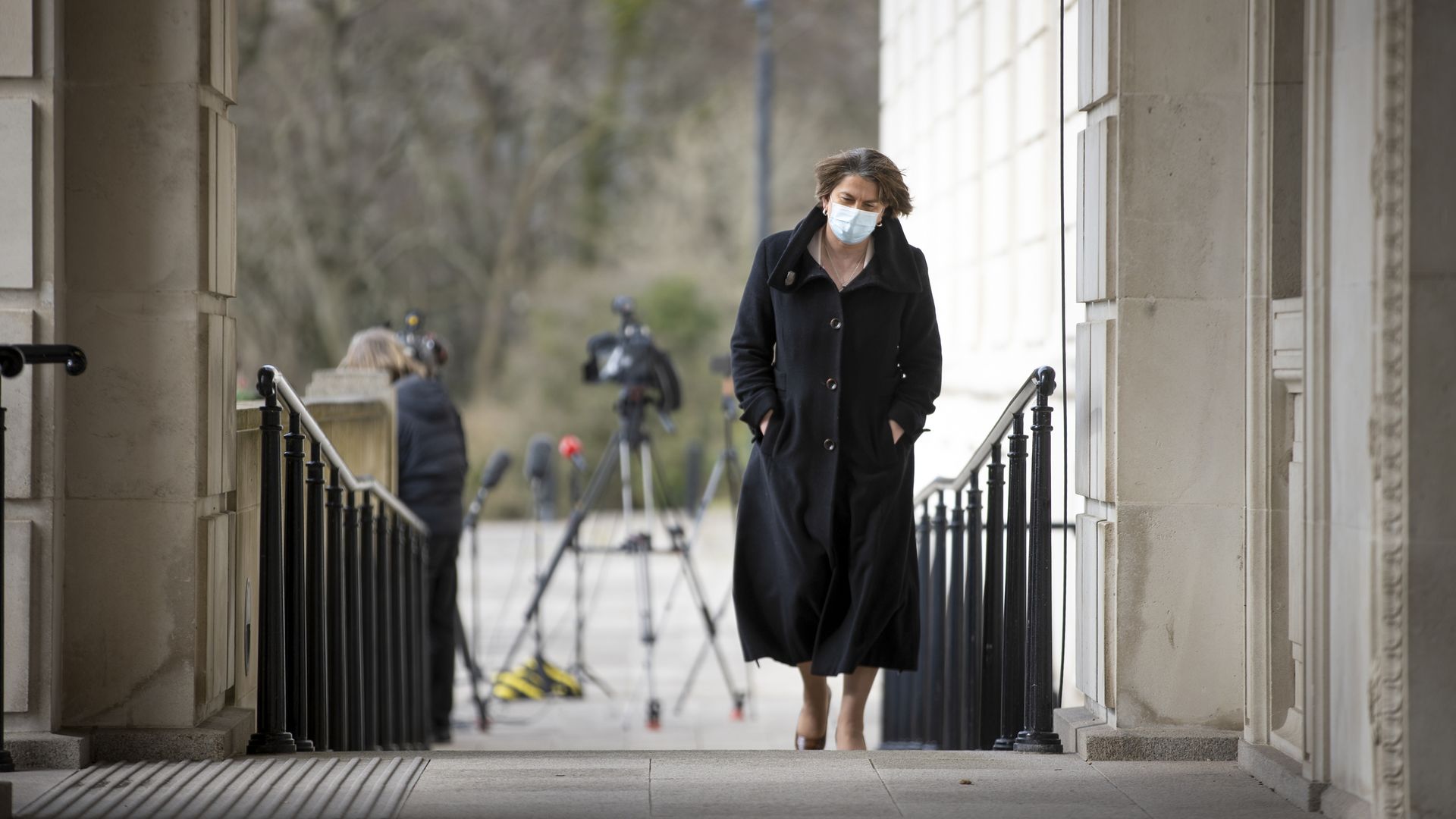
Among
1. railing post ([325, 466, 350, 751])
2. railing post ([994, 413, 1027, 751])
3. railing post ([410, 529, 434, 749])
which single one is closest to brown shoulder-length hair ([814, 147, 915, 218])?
railing post ([994, 413, 1027, 751])

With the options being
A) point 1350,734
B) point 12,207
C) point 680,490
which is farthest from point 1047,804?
point 680,490

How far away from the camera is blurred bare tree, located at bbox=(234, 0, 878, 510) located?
2358cm

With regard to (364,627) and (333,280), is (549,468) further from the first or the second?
(333,280)

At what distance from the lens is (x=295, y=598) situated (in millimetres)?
4863

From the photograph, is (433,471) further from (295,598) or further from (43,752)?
(43,752)

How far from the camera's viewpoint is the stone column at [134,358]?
4.25 meters

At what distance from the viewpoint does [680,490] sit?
21234 millimetres

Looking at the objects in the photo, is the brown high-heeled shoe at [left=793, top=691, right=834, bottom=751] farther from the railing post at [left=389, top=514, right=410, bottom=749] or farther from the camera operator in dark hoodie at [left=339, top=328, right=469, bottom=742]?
the camera operator in dark hoodie at [left=339, top=328, right=469, bottom=742]

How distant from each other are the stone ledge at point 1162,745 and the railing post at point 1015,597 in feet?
1.61

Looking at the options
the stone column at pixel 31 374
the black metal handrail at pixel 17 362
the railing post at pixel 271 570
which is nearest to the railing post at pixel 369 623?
the railing post at pixel 271 570

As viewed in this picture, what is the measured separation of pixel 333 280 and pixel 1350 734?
22.0 meters

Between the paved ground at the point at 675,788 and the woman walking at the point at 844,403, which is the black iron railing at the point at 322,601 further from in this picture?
the woman walking at the point at 844,403

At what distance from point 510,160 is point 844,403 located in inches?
858

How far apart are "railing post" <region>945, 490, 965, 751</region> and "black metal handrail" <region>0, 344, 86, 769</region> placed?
10.3 ft
